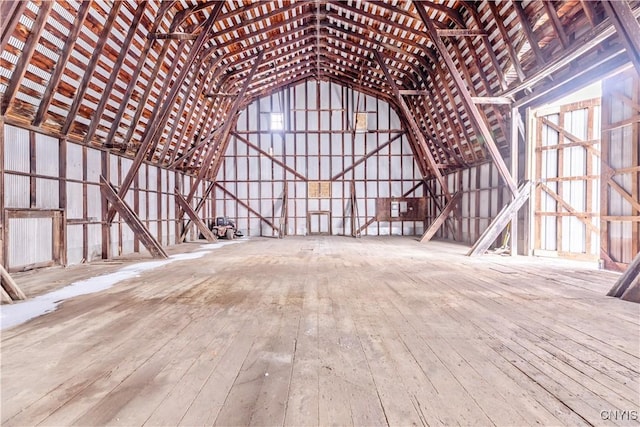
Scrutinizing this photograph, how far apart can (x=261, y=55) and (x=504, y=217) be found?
866 centimetres

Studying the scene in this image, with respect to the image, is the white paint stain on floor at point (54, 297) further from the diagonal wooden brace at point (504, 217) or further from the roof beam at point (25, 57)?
the diagonal wooden brace at point (504, 217)

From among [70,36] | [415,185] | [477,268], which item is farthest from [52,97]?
[415,185]

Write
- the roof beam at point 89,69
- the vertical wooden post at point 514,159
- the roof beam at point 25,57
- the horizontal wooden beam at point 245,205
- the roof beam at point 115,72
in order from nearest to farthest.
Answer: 1. the roof beam at point 25,57
2. the roof beam at point 89,69
3. the roof beam at point 115,72
4. the vertical wooden post at point 514,159
5. the horizontal wooden beam at point 245,205

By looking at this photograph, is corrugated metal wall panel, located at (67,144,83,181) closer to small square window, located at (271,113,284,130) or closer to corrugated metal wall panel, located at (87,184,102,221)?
corrugated metal wall panel, located at (87,184,102,221)

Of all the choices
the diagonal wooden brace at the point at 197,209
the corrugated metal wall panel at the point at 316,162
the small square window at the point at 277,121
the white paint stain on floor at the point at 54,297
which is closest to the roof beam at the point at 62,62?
the white paint stain on floor at the point at 54,297

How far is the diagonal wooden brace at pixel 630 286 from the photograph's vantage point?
3.66 metres

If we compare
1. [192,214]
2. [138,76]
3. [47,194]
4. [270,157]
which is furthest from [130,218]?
[270,157]

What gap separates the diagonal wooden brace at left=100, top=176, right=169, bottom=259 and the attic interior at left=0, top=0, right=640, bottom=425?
0.07m

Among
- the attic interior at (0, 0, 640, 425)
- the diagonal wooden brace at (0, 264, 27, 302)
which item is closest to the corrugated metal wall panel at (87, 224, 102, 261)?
the attic interior at (0, 0, 640, 425)

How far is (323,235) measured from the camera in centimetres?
1510

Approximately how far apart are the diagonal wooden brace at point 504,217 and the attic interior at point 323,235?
0.16ft

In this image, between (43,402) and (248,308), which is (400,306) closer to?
(248,308)

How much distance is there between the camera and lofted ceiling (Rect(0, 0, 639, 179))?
538 cm

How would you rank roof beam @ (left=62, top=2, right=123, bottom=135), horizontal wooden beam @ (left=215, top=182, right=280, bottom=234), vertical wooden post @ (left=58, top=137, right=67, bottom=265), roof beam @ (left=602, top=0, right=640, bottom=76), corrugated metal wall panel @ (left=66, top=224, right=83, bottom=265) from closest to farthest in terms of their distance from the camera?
1. roof beam @ (left=602, top=0, right=640, bottom=76)
2. roof beam @ (left=62, top=2, right=123, bottom=135)
3. vertical wooden post @ (left=58, top=137, right=67, bottom=265)
4. corrugated metal wall panel @ (left=66, top=224, right=83, bottom=265)
5. horizontal wooden beam @ (left=215, top=182, right=280, bottom=234)
